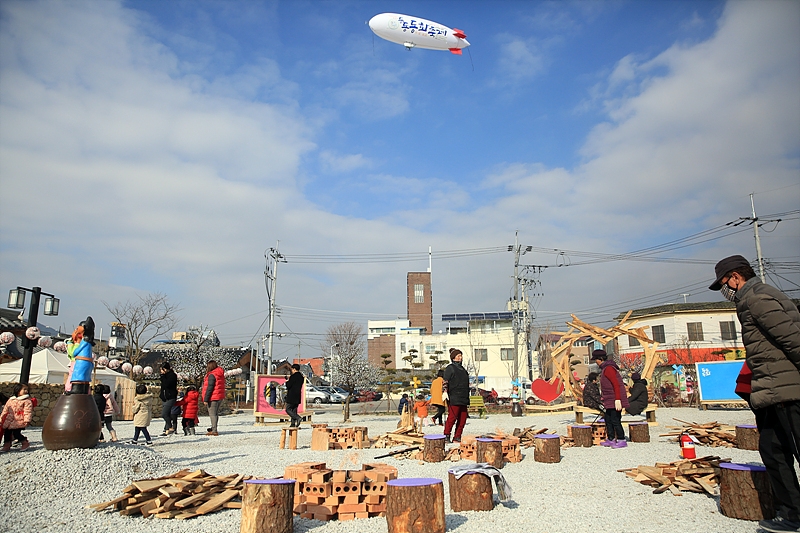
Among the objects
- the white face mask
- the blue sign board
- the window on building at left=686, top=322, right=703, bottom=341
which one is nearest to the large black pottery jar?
the white face mask

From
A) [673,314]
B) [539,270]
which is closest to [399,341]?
[539,270]

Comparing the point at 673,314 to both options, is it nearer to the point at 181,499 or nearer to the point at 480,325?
the point at 480,325

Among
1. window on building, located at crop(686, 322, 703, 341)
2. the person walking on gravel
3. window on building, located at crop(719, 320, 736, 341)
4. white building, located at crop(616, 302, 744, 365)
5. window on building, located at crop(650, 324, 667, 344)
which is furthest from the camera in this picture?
window on building, located at crop(650, 324, 667, 344)

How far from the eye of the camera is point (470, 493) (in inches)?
185

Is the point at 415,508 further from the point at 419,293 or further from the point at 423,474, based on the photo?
the point at 419,293

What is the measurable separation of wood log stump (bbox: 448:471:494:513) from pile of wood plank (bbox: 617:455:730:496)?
214cm

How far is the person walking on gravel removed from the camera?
11.5 feet

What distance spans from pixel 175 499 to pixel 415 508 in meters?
2.74

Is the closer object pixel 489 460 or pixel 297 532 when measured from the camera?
pixel 297 532

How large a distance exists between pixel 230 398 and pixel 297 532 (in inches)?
1188

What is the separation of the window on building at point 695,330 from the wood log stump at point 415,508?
41150mm

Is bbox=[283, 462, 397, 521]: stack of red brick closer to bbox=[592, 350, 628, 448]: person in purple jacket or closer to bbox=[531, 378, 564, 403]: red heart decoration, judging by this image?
bbox=[592, 350, 628, 448]: person in purple jacket

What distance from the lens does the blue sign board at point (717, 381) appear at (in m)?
17.5

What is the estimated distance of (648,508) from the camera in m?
4.77
